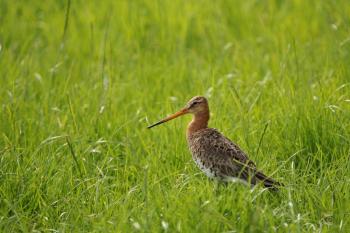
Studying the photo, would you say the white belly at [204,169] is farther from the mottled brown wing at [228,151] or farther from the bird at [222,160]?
the mottled brown wing at [228,151]

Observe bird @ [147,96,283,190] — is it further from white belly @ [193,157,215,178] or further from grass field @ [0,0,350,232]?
grass field @ [0,0,350,232]

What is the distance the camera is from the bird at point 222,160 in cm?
577

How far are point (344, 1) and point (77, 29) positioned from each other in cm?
356

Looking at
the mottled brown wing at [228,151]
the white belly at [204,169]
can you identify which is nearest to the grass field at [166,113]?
the white belly at [204,169]

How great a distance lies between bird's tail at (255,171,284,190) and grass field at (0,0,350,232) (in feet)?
0.33

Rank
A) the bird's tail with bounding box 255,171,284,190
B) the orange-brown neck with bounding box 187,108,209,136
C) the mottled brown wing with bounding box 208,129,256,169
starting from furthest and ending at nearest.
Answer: the orange-brown neck with bounding box 187,108,209,136
the mottled brown wing with bounding box 208,129,256,169
the bird's tail with bounding box 255,171,284,190

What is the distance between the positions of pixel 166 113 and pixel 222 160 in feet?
5.85

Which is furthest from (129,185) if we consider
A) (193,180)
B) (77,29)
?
(77,29)

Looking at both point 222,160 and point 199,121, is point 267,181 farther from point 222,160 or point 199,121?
point 199,121

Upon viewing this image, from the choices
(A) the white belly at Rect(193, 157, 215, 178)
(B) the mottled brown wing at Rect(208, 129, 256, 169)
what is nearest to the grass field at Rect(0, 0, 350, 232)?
(A) the white belly at Rect(193, 157, 215, 178)

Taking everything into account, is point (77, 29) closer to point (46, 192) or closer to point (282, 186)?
point (46, 192)

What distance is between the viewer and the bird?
5.77 meters

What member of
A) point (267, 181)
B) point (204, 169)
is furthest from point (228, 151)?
point (267, 181)

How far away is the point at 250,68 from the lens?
29.5ft
